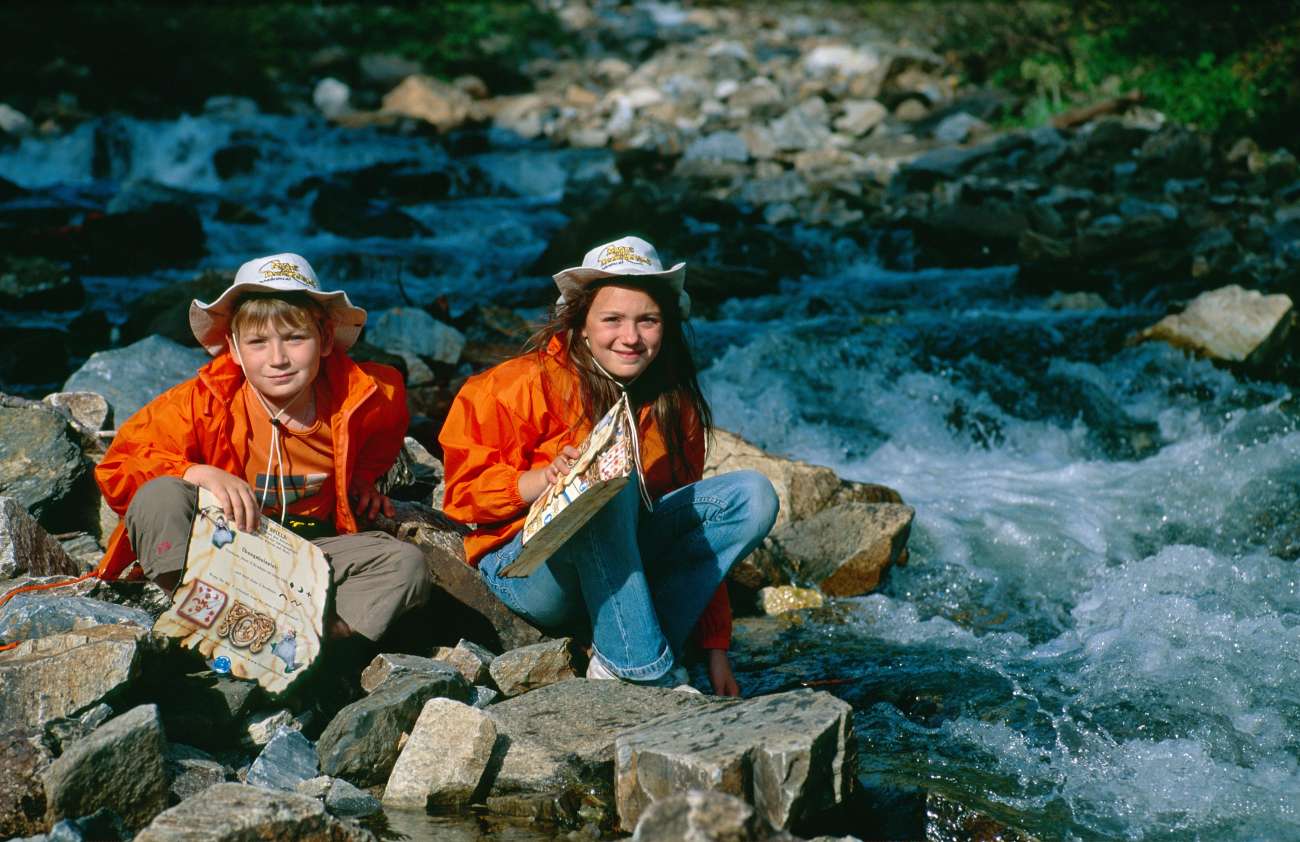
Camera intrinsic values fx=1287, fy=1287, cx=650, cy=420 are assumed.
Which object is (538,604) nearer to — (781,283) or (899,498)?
(899,498)

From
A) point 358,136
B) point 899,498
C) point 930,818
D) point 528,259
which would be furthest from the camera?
point 358,136

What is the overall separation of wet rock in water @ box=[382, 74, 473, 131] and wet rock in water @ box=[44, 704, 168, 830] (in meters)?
13.0

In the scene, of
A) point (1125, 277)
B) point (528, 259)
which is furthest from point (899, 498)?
point (528, 259)

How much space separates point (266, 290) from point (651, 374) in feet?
3.52

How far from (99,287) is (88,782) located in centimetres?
685

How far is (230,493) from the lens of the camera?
10.7ft

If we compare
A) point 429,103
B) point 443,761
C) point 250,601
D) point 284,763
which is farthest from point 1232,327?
point 429,103

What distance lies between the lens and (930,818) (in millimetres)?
3018

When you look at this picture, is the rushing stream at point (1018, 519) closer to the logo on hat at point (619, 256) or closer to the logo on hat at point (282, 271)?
the logo on hat at point (619, 256)

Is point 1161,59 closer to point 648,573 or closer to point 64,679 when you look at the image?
point 648,573

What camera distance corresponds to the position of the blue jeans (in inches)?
137

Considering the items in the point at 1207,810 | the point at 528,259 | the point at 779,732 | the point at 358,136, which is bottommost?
the point at 1207,810

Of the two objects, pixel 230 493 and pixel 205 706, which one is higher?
pixel 230 493

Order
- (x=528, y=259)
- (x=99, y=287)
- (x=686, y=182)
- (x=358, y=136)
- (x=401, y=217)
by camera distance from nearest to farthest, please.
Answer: (x=99, y=287)
(x=528, y=259)
(x=401, y=217)
(x=686, y=182)
(x=358, y=136)
